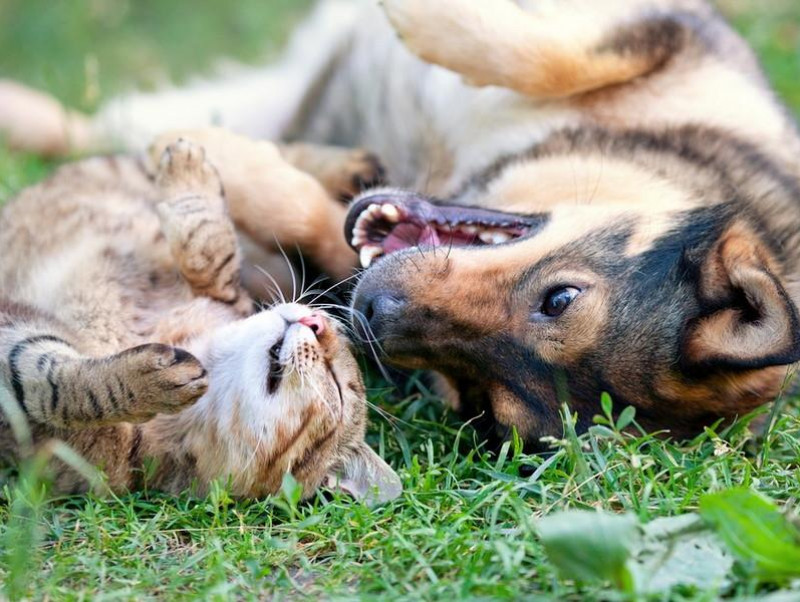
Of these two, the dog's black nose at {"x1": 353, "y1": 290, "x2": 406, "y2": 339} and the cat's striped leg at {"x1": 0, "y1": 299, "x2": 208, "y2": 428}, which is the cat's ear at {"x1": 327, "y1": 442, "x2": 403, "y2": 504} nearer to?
the dog's black nose at {"x1": 353, "y1": 290, "x2": 406, "y2": 339}

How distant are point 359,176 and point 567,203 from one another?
1.24 metres

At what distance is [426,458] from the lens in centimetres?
392

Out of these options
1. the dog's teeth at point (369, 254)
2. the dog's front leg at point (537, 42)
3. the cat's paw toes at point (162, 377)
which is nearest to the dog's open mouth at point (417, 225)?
the dog's teeth at point (369, 254)

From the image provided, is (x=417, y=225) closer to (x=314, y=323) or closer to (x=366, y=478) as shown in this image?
(x=314, y=323)

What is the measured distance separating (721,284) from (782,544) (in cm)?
118

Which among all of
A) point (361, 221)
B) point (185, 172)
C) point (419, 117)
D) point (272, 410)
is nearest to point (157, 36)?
point (419, 117)

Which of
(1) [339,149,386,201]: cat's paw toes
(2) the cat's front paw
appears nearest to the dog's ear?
(2) the cat's front paw

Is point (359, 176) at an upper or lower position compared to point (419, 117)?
lower

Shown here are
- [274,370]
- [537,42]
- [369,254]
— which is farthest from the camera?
[537,42]

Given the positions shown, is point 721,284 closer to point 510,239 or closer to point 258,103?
point 510,239

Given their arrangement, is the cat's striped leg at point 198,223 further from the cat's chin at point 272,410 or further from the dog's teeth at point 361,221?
the dog's teeth at point 361,221

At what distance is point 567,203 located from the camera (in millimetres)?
4141

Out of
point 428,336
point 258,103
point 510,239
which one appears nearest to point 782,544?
point 428,336

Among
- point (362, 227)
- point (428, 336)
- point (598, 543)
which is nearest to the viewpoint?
point (598, 543)
